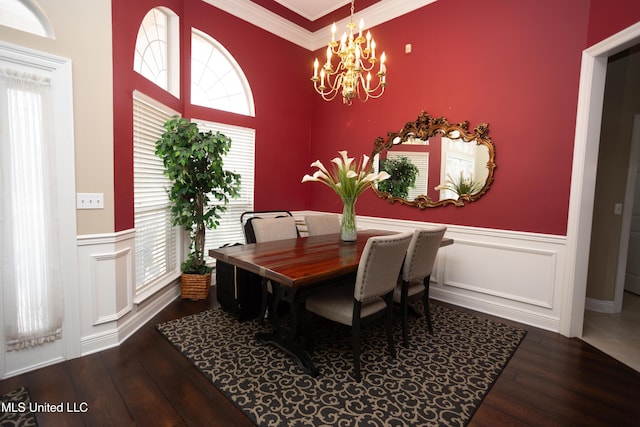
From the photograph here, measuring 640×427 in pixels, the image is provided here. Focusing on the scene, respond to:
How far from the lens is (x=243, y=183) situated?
429cm

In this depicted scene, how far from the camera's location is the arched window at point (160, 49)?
3020mm

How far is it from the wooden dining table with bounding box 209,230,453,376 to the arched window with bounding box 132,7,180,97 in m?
2.11

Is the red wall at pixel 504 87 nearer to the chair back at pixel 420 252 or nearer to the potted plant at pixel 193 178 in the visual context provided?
the chair back at pixel 420 252

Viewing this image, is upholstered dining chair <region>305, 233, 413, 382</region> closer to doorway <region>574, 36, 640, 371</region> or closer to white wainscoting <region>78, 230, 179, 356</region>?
white wainscoting <region>78, 230, 179, 356</region>

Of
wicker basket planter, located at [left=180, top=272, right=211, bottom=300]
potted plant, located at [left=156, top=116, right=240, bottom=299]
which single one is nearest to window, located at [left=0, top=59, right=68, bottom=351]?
potted plant, located at [left=156, top=116, right=240, bottom=299]

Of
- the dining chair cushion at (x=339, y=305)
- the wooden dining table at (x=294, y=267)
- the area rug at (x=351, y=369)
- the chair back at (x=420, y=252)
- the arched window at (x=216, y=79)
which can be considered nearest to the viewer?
the area rug at (x=351, y=369)

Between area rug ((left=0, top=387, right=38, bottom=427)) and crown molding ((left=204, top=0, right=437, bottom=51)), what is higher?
crown molding ((left=204, top=0, right=437, bottom=51))

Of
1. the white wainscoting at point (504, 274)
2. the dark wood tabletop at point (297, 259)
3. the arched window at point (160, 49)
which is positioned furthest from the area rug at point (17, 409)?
the white wainscoting at point (504, 274)

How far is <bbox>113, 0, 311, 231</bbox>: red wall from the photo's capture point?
2486 millimetres

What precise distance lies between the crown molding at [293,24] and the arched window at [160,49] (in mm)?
615

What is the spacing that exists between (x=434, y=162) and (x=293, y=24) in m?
2.90

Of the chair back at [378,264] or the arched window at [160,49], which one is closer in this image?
the chair back at [378,264]

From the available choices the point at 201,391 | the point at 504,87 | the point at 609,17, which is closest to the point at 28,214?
the point at 201,391

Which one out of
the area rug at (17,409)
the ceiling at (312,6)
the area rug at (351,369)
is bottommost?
the area rug at (17,409)
